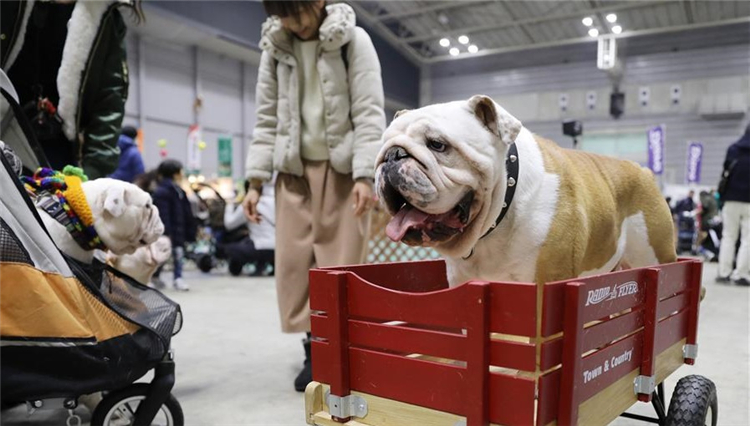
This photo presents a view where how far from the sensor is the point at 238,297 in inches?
193

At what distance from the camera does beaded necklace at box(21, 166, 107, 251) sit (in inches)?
64.5

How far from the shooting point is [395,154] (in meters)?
1.16

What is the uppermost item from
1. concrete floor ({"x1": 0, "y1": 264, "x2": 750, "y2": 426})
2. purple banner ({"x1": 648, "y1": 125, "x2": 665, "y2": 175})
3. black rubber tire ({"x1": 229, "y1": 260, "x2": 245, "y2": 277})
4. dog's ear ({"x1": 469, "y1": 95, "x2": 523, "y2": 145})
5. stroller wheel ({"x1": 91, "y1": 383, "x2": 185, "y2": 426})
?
purple banner ({"x1": 648, "y1": 125, "x2": 665, "y2": 175})

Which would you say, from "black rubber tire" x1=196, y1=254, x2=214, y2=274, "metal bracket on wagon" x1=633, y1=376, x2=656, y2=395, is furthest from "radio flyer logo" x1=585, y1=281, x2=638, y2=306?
"black rubber tire" x1=196, y1=254, x2=214, y2=274

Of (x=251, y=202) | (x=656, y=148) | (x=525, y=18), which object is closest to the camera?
(x=251, y=202)

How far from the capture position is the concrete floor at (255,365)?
197 cm

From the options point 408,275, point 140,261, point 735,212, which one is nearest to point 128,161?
point 140,261

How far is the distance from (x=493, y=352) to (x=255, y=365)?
1910 millimetres

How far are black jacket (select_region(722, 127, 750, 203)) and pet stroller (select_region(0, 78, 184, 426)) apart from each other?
556 centimetres

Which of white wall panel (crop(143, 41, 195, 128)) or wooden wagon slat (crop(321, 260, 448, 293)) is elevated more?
white wall panel (crop(143, 41, 195, 128))

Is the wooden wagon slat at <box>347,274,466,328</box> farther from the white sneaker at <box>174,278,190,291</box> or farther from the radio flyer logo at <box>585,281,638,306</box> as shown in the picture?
the white sneaker at <box>174,278,190,291</box>

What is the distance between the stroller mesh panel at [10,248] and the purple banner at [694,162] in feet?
45.6

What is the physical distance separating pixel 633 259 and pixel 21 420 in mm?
2154

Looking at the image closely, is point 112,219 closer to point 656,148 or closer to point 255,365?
point 255,365
